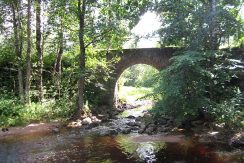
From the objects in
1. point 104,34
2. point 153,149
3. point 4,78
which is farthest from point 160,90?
point 4,78

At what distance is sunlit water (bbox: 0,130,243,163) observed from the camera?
9.48m

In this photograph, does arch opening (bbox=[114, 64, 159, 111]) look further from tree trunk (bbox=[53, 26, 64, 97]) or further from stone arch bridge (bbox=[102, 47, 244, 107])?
tree trunk (bbox=[53, 26, 64, 97])

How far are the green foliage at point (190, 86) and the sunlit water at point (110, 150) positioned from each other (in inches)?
50.3

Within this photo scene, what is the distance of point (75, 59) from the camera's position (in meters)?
17.7

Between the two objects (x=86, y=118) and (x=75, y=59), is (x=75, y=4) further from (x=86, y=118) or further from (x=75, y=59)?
(x=86, y=118)

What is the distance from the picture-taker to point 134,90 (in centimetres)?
3472

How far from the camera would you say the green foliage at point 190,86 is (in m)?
11.5

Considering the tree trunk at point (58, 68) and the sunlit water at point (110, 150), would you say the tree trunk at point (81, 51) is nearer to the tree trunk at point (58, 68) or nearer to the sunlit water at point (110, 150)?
the tree trunk at point (58, 68)

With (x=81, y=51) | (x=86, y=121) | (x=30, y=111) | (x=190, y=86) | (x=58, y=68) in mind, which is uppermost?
(x=81, y=51)

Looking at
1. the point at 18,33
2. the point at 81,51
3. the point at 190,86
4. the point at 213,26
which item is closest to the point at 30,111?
the point at 81,51

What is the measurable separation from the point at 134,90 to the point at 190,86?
22775 mm

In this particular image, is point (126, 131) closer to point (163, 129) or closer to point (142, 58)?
point (163, 129)

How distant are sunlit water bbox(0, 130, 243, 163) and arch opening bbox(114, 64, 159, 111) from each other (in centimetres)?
201

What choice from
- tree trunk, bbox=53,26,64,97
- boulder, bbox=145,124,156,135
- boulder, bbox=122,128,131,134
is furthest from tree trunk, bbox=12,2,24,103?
boulder, bbox=145,124,156,135
